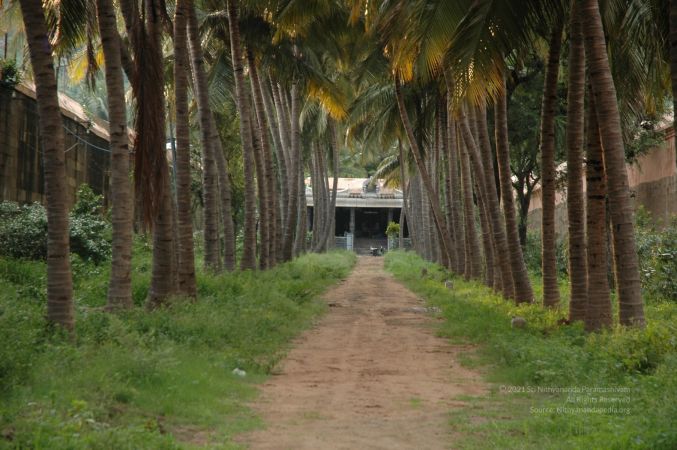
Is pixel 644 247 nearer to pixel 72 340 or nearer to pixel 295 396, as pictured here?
pixel 295 396

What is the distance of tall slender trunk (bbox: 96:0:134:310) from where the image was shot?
1084cm

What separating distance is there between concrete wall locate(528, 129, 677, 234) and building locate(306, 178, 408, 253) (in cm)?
3116

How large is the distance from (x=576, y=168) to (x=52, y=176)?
716 centimetres

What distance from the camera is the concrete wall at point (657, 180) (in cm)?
2172

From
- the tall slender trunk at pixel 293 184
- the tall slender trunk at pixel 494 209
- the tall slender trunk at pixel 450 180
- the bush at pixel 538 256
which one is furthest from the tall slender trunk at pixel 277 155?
the tall slender trunk at pixel 494 209

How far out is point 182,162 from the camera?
13.7 m

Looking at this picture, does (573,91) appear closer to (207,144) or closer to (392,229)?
(207,144)

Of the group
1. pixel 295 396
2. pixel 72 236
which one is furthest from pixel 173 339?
pixel 72 236

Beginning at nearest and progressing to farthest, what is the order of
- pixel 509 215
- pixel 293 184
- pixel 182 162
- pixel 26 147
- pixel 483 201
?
pixel 182 162
pixel 509 215
pixel 483 201
pixel 26 147
pixel 293 184

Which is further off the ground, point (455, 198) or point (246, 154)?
point (246, 154)

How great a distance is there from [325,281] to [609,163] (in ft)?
54.4

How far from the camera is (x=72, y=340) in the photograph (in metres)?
8.84

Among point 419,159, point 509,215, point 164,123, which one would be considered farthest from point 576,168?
point 419,159

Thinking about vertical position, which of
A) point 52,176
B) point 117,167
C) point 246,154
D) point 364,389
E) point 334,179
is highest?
point 334,179
